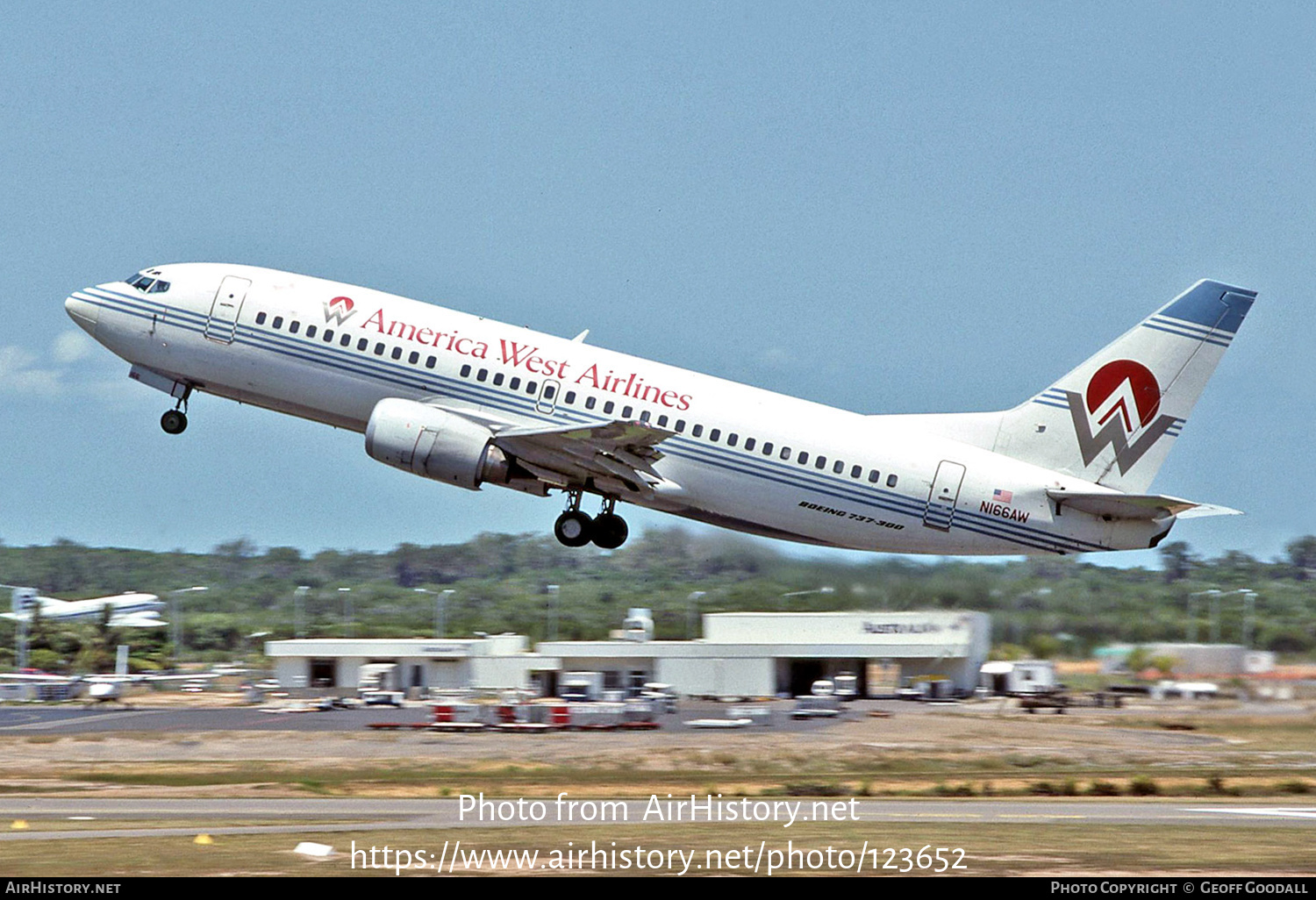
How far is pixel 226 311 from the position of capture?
37406 mm

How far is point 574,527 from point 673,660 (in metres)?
25.2

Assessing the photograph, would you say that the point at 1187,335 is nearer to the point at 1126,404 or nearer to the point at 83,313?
the point at 1126,404

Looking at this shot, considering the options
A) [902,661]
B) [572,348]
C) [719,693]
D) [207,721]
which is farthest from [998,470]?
[207,721]

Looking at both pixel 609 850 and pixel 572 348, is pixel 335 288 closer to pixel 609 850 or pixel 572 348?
pixel 572 348

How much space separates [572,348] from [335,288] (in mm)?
5761

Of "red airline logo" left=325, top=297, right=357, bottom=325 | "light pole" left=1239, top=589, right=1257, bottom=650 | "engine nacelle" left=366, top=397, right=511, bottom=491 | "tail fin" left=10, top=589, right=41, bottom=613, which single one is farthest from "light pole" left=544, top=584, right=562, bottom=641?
"tail fin" left=10, top=589, right=41, bottom=613

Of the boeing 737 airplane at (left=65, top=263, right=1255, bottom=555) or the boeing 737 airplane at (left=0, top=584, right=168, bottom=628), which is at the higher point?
the boeing 737 airplane at (left=65, top=263, right=1255, bottom=555)

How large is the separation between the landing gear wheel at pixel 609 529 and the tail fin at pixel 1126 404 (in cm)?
717

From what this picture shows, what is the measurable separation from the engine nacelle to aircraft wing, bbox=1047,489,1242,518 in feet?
41.1

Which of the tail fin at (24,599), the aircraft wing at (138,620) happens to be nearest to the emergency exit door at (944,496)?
the aircraft wing at (138,620)

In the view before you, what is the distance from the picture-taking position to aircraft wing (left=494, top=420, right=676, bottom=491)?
3394 cm

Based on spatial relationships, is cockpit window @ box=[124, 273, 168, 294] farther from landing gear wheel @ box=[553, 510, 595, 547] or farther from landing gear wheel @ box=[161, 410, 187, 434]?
landing gear wheel @ box=[553, 510, 595, 547]
